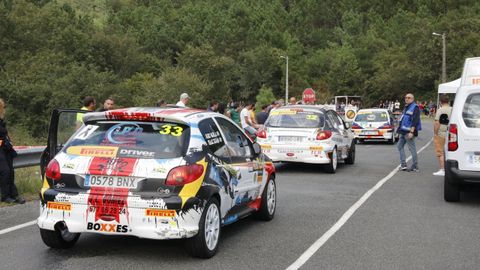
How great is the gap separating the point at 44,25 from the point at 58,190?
6669 cm

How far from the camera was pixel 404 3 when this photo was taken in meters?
116

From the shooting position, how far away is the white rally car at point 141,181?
5.60m

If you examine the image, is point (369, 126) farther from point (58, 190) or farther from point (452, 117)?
point (58, 190)

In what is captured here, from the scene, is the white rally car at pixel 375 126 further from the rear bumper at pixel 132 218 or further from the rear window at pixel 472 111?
the rear bumper at pixel 132 218

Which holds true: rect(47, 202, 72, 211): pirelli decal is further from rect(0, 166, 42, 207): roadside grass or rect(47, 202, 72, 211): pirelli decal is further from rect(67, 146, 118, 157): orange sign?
rect(0, 166, 42, 207): roadside grass

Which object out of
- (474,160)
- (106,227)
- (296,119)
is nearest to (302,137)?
(296,119)

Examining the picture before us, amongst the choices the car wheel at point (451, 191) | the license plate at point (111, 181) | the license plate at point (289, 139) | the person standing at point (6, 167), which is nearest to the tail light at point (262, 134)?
the license plate at point (289, 139)

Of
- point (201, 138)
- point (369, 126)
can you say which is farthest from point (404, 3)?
point (201, 138)

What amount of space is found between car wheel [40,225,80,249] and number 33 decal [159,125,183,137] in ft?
4.78

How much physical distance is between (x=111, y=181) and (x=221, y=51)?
8553 centimetres

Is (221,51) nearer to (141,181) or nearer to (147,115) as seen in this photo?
(147,115)

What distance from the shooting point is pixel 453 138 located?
938 centimetres

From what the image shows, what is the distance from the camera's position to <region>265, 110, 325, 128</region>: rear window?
44.7 feet

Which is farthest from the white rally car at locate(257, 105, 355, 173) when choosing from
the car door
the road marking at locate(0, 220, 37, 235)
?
the road marking at locate(0, 220, 37, 235)
